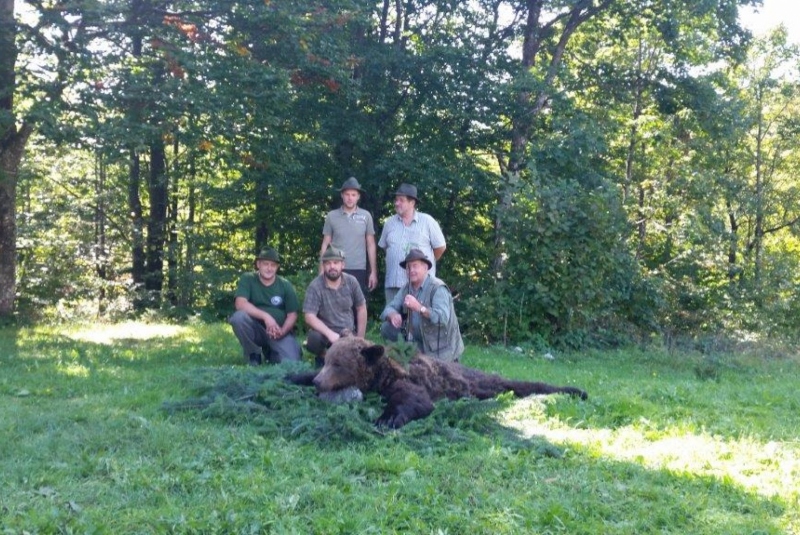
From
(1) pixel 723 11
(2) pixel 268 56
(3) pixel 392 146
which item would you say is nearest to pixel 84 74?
(2) pixel 268 56

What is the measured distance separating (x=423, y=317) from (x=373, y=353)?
1.33 meters

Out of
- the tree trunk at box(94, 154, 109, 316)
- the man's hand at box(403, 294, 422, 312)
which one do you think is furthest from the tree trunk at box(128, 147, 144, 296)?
the man's hand at box(403, 294, 422, 312)

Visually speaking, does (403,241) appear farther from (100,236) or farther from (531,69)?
(100,236)

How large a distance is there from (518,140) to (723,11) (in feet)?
17.6

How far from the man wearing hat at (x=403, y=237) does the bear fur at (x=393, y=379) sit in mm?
2487

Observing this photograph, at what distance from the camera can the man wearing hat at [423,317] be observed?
6960mm

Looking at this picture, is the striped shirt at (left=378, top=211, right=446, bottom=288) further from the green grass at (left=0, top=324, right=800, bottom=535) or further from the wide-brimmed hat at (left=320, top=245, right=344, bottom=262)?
the green grass at (left=0, top=324, right=800, bottom=535)

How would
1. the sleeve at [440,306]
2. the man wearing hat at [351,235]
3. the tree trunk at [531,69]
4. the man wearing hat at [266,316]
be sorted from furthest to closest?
the tree trunk at [531,69]
the man wearing hat at [351,235]
the man wearing hat at [266,316]
the sleeve at [440,306]

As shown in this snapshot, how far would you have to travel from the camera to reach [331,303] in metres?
7.84

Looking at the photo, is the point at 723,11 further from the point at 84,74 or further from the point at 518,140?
the point at 84,74

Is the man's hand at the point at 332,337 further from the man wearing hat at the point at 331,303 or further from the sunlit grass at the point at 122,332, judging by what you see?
the sunlit grass at the point at 122,332

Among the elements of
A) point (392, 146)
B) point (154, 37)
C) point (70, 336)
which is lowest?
point (70, 336)

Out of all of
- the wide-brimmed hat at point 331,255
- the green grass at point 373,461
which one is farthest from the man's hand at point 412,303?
the wide-brimmed hat at point 331,255

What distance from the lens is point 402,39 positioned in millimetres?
16734
